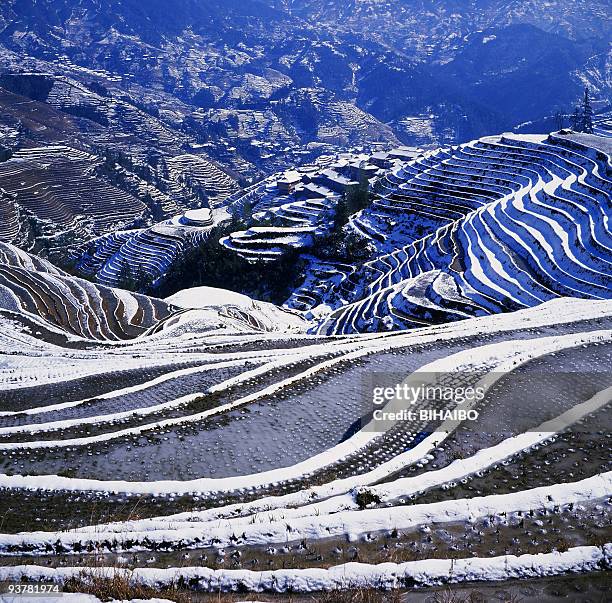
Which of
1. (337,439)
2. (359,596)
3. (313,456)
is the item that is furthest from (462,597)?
(337,439)

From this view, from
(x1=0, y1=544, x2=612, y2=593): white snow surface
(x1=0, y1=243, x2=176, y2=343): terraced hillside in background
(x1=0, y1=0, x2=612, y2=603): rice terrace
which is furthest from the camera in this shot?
(x1=0, y1=243, x2=176, y2=343): terraced hillside in background

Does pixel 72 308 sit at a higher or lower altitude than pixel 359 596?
higher

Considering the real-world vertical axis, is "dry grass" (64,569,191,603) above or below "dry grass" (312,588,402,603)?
below

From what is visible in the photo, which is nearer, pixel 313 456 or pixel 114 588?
pixel 114 588

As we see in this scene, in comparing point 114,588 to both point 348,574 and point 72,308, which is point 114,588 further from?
point 72,308

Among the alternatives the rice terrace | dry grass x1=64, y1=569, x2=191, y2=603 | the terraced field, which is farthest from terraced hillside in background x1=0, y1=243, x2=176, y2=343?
dry grass x1=64, y1=569, x2=191, y2=603

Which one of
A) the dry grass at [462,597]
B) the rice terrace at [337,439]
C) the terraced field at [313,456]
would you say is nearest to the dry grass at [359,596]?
the rice terrace at [337,439]

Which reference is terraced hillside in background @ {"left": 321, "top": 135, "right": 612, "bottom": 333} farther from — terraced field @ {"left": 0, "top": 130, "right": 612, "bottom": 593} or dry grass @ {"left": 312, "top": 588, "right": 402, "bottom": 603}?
dry grass @ {"left": 312, "top": 588, "right": 402, "bottom": 603}

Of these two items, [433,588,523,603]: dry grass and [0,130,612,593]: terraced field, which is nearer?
[433,588,523,603]: dry grass

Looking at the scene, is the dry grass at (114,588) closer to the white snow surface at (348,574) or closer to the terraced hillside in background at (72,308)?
the white snow surface at (348,574)

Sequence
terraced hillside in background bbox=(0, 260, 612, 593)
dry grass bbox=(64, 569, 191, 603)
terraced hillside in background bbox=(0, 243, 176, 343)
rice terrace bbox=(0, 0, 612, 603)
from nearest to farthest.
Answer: dry grass bbox=(64, 569, 191, 603)
rice terrace bbox=(0, 0, 612, 603)
terraced hillside in background bbox=(0, 260, 612, 593)
terraced hillside in background bbox=(0, 243, 176, 343)

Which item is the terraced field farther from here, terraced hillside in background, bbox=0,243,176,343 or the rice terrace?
terraced hillside in background, bbox=0,243,176,343

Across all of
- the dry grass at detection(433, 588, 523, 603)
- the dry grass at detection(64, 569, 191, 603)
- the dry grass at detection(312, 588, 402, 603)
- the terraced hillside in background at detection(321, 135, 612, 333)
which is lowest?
the dry grass at detection(64, 569, 191, 603)
